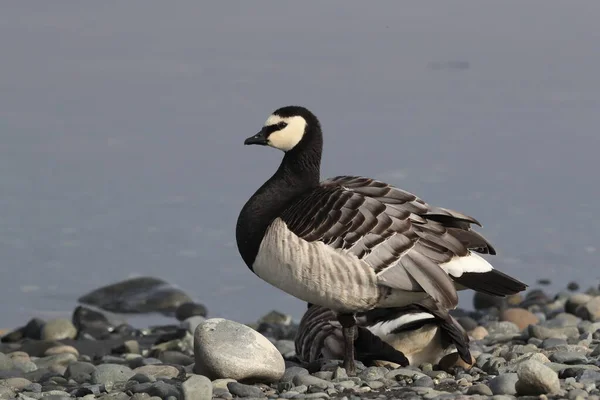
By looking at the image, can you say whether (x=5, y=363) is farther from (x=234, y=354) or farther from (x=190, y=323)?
(x=234, y=354)

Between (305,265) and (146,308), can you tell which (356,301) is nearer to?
(305,265)

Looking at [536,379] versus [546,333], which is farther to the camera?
[546,333]

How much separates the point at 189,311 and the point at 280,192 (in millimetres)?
4727

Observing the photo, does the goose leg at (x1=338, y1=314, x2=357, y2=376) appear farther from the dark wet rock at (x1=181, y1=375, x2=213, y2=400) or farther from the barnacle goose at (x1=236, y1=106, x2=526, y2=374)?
the dark wet rock at (x1=181, y1=375, x2=213, y2=400)

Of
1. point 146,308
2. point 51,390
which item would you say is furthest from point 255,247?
point 146,308

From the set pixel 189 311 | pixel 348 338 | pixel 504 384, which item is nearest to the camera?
pixel 504 384

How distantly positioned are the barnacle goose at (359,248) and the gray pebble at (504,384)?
2.98 ft

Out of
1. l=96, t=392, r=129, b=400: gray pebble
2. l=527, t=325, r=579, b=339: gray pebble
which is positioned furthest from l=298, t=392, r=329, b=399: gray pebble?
l=527, t=325, r=579, b=339: gray pebble

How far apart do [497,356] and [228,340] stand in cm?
211

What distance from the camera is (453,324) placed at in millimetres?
8109

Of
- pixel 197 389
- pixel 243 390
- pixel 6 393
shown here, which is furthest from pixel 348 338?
pixel 6 393

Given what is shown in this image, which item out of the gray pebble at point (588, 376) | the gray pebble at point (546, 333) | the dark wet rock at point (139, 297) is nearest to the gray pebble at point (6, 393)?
the gray pebble at point (588, 376)

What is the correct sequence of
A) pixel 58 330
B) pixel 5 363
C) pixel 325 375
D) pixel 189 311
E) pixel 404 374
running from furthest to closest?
pixel 189 311
pixel 58 330
pixel 5 363
pixel 325 375
pixel 404 374

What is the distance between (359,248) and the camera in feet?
25.2
